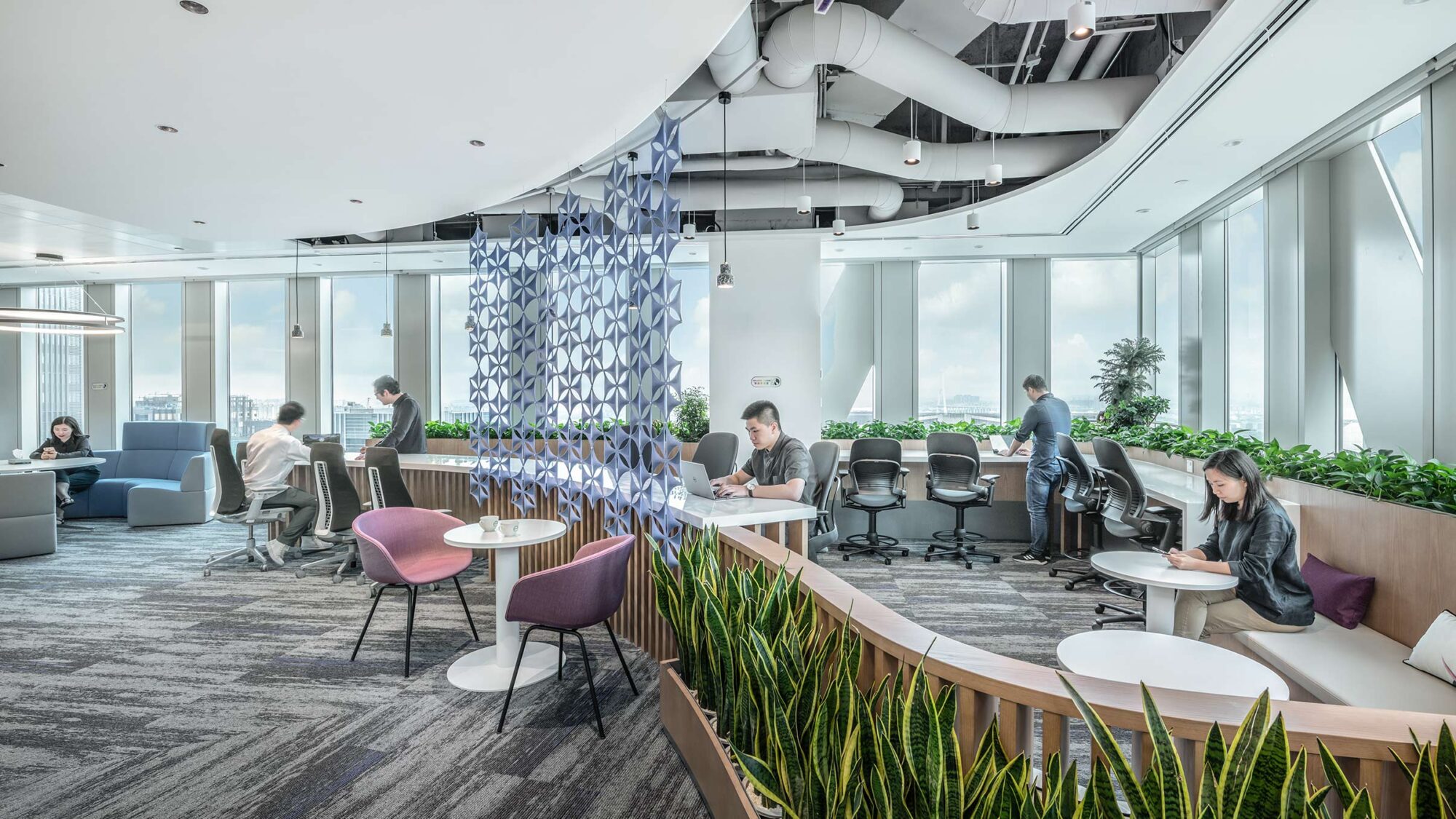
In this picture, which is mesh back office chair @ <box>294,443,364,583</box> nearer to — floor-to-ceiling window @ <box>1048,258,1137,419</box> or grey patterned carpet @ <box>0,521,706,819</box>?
grey patterned carpet @ <box>0,521,706,819</box>

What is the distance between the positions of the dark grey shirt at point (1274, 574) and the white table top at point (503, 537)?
3.12m

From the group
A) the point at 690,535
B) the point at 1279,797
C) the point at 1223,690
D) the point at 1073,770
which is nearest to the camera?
the point at 1279,797

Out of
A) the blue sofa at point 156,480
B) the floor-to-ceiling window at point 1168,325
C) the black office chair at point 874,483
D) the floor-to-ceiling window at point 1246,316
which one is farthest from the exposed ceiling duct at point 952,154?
the blue sofa at point 156,480

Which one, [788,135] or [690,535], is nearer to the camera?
[690,535]

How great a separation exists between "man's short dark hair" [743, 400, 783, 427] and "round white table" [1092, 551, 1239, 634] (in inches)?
71.0

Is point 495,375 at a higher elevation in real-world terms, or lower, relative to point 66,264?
lower

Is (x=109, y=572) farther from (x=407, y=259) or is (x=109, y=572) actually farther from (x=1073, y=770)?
(x=1073, y=770)

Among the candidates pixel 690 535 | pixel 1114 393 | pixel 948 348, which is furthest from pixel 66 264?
pixel 1114 393


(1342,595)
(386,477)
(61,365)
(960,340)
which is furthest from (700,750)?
(61,365)

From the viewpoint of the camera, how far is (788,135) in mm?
4520

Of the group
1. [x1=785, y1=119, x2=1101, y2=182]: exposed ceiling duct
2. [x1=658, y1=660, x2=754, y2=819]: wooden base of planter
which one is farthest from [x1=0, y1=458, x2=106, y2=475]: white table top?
[x1=785, y1=119, x2=1101, y2=182]: exposed ceiling duct

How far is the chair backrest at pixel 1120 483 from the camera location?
4.50 meters

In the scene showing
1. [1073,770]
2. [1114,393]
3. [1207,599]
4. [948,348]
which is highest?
[948,348]

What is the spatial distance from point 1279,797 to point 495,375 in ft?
15.7
